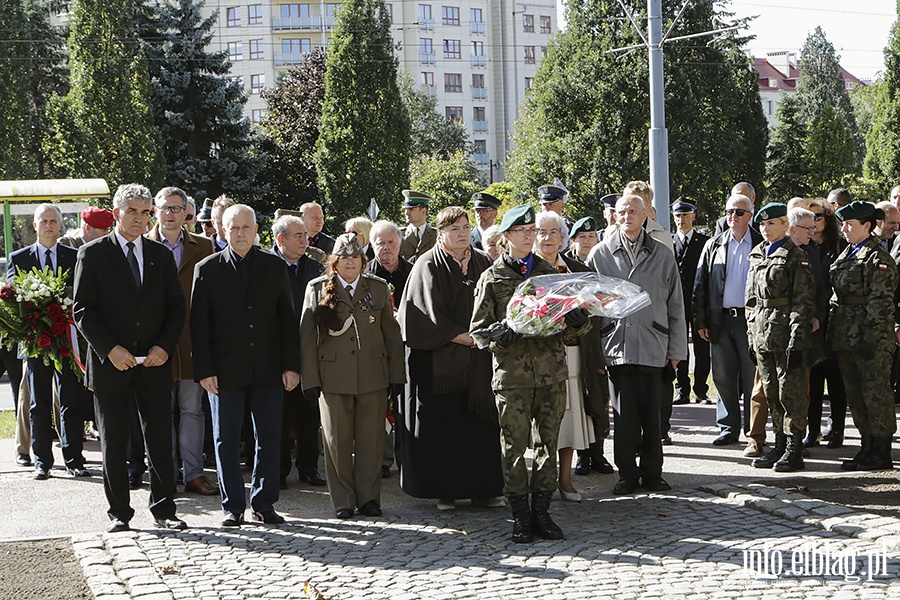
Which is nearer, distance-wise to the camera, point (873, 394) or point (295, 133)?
point (873, 394)

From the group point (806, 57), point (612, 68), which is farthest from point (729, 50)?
point (806, 57)

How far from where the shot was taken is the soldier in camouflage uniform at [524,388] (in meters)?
6.98

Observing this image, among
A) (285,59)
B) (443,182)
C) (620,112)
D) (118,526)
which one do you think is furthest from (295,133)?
(118,526)

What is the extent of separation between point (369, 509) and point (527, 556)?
5.37 feet

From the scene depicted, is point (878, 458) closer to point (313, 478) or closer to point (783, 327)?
point (783, 327)

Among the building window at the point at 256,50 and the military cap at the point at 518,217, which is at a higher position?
the building window at the point at 256,50

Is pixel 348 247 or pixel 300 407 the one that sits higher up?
pixel 348 247

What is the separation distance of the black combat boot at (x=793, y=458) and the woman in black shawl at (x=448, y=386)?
244 centimetres

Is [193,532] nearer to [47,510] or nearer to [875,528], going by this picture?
[47,510]

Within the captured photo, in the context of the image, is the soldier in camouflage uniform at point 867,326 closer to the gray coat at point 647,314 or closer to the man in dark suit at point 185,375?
the gray coat at point 647,314

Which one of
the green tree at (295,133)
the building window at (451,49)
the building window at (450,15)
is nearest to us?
the green tree at (295,133)

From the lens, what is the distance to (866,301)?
355 inches

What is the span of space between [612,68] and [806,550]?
35.7 metres

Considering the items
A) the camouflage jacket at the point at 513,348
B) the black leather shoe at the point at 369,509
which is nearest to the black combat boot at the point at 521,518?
the camouflage jacket at the point at 513,348
